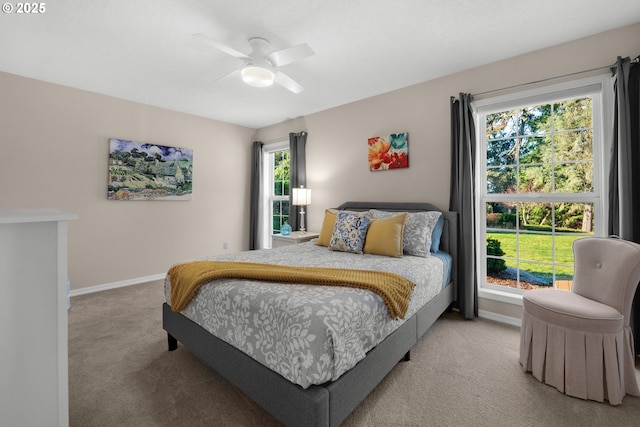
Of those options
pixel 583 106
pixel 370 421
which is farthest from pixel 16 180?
pixel 583 106

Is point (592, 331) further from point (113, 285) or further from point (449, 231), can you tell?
point (113, 285)

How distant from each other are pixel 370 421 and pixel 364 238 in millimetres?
1567

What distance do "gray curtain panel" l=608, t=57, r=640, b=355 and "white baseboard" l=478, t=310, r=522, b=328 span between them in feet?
2.48

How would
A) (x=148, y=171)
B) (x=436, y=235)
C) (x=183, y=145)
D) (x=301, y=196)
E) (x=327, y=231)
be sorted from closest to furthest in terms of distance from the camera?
(x=436, y=235)
(x=327, y=231)
(x=148, y=171)
(x=301, y=196)
(x=183, y=145)

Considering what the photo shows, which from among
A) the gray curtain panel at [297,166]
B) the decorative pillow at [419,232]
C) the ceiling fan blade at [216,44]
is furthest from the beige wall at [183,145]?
the ceiling fan blade at [216,44]

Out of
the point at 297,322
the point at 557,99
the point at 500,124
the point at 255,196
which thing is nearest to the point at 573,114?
the point at 557,99

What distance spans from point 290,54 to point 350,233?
5.51 feet

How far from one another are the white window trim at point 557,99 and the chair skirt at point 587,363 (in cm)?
95

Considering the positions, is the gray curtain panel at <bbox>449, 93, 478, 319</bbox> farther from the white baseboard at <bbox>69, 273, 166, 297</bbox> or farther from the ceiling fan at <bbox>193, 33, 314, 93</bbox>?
the white baseboard at <bbox>69, 273, 166, 297</bbox>

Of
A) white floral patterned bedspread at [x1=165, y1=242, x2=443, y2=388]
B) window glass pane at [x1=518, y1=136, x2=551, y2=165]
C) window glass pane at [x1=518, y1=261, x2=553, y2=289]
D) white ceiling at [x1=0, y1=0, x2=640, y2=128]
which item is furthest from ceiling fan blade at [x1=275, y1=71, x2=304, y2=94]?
Result: window glass pane at [x1=518, y1=261, x2=553, y2=289]

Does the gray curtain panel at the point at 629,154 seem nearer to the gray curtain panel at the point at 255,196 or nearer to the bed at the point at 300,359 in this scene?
the bed at the point at 300,359

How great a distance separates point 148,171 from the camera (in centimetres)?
402

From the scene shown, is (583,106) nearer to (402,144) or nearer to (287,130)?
(402,144)

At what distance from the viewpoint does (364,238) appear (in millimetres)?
2807
